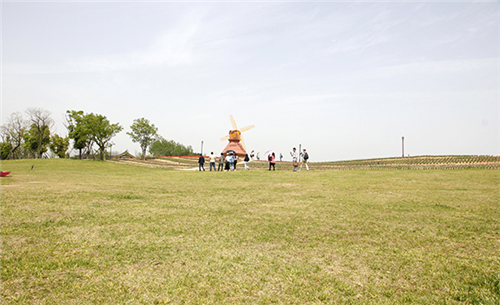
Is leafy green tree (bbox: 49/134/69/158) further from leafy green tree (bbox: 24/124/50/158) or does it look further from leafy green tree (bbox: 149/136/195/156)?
leafy green tree (bbox: 149/136/195/156)

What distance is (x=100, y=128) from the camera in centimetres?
5375

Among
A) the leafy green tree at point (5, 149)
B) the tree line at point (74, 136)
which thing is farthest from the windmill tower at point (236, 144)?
the leafy green tree at point (5, 149)

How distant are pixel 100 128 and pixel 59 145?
2005cm

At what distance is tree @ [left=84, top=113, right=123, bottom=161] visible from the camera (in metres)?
53.6

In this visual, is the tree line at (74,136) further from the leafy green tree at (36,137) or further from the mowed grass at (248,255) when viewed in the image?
the mowed grass at (248,255)

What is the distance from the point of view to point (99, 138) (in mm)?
55219

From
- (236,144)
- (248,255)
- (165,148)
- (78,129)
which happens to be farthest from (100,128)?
(248,255)

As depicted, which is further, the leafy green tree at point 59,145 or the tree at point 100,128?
the leafy green tree at point 59,145

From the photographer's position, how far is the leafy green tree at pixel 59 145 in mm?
65562

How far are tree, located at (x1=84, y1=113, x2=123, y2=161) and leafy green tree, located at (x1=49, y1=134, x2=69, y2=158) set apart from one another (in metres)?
16.0

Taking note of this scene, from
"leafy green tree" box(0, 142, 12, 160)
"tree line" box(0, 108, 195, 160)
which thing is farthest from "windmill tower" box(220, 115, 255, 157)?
"leafy green tree" box(0, 142, 12, 160)

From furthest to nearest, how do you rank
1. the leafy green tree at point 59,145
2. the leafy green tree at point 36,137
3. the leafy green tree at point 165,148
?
1. the leafy green tree at point 165,148
2. the leafy green tree at point 59,145
3. the leafy green tree at point 36,137

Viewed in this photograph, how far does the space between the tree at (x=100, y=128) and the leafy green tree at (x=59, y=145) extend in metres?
16.0

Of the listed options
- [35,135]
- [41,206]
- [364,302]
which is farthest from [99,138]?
[364,302]
